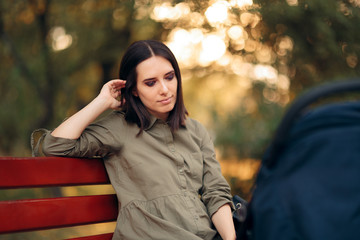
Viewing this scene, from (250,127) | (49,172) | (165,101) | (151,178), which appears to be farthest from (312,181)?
(250,127)

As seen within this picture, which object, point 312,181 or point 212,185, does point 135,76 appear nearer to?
point 212,185

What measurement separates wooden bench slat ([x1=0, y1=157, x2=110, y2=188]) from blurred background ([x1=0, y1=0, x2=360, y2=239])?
308cm

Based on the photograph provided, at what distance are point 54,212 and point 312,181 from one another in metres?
1.30

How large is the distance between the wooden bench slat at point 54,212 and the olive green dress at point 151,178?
0.43 ft

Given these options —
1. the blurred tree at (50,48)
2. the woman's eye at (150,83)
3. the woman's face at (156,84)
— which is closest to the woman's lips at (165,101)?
the woman's face at (156,84)

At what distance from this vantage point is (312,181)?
131cm

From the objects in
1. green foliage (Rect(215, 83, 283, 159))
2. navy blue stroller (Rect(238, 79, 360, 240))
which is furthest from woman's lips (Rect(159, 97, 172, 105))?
green foliage (Rect(215, 83, 283, 159))

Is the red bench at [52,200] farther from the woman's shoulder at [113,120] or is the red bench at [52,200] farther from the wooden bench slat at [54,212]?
the woman's shoulder at [113,120]

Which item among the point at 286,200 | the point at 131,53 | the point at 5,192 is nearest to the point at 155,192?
Answer: the point at 131,53

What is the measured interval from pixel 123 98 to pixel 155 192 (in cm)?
60

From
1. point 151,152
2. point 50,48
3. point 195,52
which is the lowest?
point 151,152

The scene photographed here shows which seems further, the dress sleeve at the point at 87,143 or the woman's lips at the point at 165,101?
the woman's lips at the point at 165,101

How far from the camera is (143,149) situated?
2250 mm

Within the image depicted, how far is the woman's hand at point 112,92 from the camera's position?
2.31 meters
